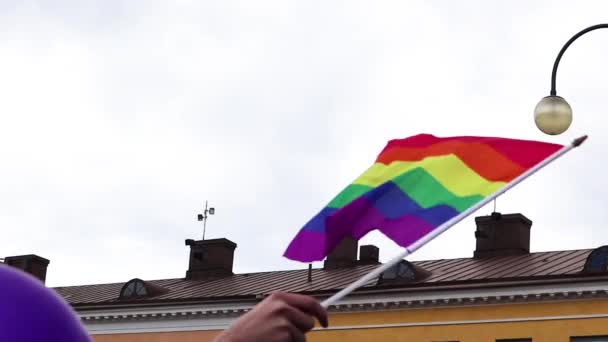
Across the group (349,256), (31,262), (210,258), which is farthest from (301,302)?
(31,262)

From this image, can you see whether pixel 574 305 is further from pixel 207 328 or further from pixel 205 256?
pixel 205 256

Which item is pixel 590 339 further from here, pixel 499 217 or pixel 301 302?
pixel 301 302

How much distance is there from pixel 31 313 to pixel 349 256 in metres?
41.7

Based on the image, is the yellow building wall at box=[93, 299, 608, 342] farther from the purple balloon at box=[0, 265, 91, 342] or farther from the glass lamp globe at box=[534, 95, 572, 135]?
the purple balloon at box=[0, 265, 91, 342]

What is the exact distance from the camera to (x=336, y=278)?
42.6 meters

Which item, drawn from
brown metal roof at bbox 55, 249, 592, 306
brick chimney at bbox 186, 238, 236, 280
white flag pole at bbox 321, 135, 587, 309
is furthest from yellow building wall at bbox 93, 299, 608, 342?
white flag pole at bbox 321, 135, 587, 309

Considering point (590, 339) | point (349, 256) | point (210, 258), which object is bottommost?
point (590, 339)

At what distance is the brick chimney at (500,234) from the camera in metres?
42.1

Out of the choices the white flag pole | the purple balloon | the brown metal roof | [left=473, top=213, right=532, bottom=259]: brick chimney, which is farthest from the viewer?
[left=473, top=213, right=532, bottom=259]: brick chimney

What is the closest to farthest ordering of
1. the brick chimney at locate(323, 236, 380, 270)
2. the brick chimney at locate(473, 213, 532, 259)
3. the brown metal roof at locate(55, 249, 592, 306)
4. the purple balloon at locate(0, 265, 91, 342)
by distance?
1. the purple balloon at locate(0, 265, 91, 342)
2. the brown metal roof at locate(55, 249, 592, 306)
3. the brick chimney at locate(473, 213, 532, 259)
4. the brick chimney at locate(323, 236, 380, 270)

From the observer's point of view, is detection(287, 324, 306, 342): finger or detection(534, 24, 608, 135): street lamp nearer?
detection(287, 324, 306, 342): finger

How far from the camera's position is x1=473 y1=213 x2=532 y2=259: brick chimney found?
138 ft

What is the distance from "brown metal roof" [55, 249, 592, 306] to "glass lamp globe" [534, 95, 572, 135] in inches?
959

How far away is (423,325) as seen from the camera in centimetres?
3938
